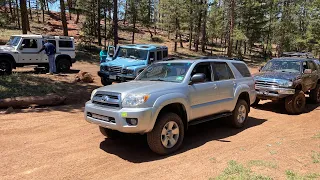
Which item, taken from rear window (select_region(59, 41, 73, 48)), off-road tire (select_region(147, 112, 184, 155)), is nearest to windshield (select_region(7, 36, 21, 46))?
rear window (select_region(59, 41, 73, 48))

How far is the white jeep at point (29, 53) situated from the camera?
14.1 meters

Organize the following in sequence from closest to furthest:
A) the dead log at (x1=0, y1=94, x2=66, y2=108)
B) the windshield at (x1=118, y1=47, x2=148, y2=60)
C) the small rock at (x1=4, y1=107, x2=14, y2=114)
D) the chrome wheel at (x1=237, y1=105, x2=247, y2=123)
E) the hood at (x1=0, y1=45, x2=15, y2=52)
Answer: the chrome wheel at (x1=237, y1=105, x2=247, y2=123) < the small rock at (x1=4, y1=107, x2=14, y2=114) < the dead log at (x1=0, y1=94, x2=66, y2=108) < the windshield at (x1=118, y1=47, x2=148, y2=60) < the hood at (x1=0, y1=45, x2=15, y2=52)

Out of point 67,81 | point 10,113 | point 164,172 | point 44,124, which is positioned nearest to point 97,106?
point 164,172

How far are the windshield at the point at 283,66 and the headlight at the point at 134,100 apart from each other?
23.9 feet

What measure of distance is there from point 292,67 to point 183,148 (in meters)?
6.66

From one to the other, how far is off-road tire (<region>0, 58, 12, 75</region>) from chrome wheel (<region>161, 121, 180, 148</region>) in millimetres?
11749

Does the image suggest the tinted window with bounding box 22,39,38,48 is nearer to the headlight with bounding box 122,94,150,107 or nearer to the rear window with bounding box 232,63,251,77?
the rear window with bounding box 232,63,251,77

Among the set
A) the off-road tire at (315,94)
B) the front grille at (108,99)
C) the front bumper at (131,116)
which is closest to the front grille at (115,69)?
the front grille at (108,99)

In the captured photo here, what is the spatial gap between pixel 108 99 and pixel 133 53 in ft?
25.9

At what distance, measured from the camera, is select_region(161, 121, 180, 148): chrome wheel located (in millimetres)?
5126

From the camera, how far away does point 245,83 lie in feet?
24.0

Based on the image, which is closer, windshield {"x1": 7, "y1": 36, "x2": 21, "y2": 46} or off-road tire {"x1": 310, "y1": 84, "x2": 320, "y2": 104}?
off-road tire {"x1": 310, "y1": 84, "x2": 320, "y2": 104}

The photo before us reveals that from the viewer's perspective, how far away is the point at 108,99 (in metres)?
5.05

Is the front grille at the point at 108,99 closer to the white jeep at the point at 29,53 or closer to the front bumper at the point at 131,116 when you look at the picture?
the front bumper at the point at 131,116
